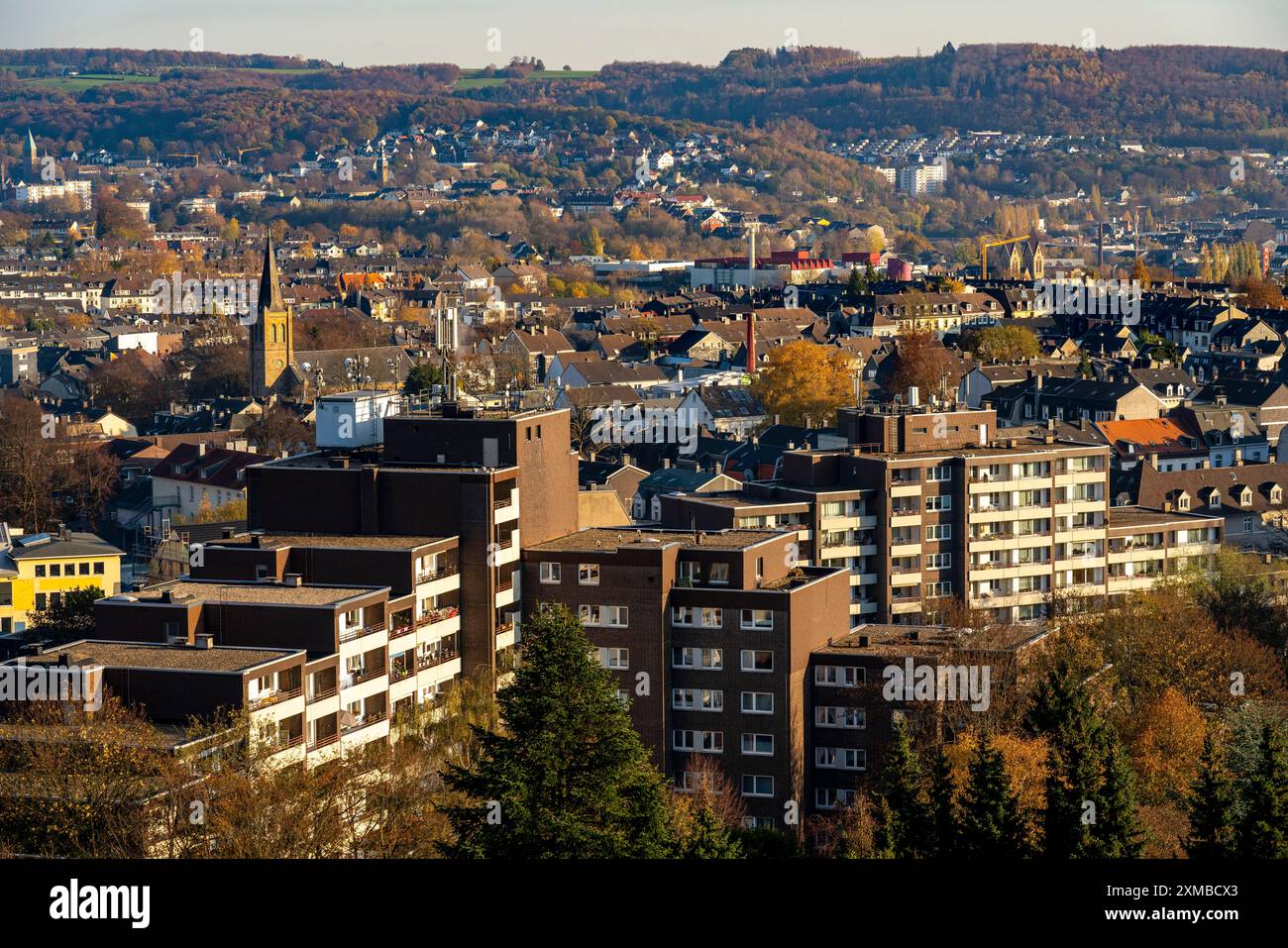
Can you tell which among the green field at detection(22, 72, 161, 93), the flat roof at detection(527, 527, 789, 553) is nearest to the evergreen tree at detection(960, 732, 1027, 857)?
the flat roof at detection(527, 527, 789, 553)

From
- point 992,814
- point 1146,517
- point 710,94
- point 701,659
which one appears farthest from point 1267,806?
point 710,94

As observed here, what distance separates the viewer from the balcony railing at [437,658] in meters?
16.6

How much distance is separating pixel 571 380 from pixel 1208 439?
14.3m

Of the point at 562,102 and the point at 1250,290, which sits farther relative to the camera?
the point at 562,102

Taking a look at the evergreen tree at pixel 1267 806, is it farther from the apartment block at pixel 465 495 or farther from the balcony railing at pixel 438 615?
the apartment block at pixel 465 495

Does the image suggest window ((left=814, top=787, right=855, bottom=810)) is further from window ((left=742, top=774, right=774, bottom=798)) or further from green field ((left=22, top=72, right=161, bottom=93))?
green field ((left=22, top=72, right=161, bottom=93))

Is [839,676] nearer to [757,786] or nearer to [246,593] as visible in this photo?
[757,786]

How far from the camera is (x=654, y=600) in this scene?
1709cm

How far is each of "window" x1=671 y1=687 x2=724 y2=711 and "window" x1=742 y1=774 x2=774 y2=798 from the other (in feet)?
1.82

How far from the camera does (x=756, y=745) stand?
17094 mm

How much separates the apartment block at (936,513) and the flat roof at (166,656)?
8.16 metres

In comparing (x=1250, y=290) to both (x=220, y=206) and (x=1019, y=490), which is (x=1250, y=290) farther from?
(x=220, y=206)

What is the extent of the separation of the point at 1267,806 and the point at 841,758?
5752 millimetres
